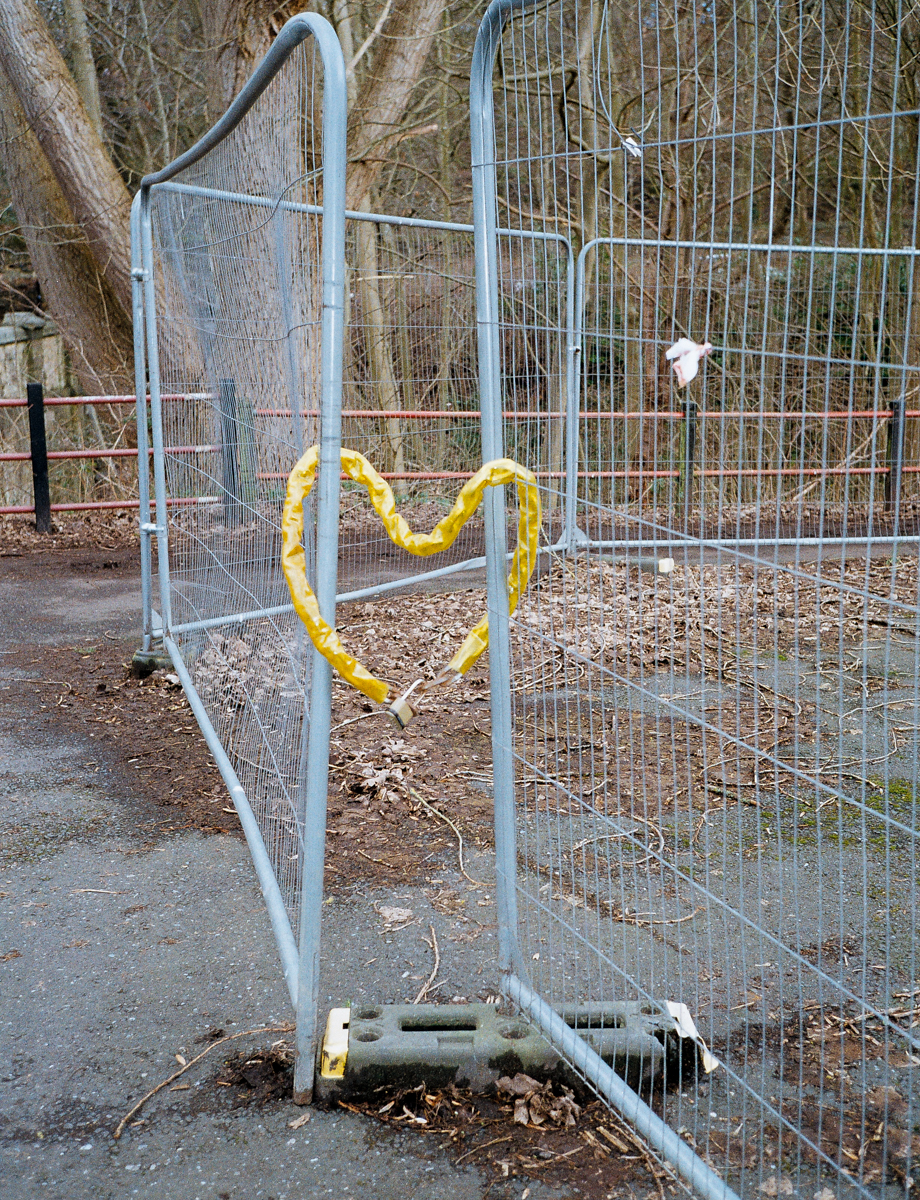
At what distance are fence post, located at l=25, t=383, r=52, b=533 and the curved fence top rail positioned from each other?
231 inches

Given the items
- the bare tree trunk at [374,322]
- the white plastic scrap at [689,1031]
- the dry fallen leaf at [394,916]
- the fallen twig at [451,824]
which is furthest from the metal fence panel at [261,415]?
the bare tree trunk at [374,322]

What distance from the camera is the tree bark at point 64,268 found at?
11.8 meters

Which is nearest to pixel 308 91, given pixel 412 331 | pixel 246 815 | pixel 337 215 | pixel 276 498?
pixel 337 215

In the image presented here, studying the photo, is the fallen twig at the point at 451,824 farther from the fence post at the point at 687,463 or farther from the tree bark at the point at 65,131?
the tree bark at the point at 65,131

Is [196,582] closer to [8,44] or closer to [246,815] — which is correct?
[246,815]

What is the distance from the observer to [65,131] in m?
10.4

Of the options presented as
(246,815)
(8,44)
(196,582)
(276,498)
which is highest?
(8,44)

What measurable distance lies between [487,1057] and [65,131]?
34.7 ft

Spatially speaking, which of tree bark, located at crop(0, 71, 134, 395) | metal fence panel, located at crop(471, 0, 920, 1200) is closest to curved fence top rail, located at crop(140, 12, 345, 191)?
metal fence panel, located at crop(471, 0, 920, 1200)

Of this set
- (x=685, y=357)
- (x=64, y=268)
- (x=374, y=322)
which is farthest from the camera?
(x=64, y=268)

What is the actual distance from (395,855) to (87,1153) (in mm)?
1571

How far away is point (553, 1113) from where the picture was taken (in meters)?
2.33

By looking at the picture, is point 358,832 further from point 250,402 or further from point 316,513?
point 316,513

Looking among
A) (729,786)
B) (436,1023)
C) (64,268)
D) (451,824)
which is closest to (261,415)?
(451,824)
